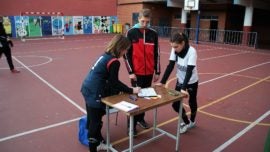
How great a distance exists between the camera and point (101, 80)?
3045 mm

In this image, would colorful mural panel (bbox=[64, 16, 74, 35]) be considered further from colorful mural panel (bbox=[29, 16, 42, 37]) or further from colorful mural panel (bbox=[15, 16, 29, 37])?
colorful mural panel (bbox=[15, 16, 29, 37])

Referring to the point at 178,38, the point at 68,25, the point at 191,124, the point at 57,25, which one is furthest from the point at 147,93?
the point at 68,25

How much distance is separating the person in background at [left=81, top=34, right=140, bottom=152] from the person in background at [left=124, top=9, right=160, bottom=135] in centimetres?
74

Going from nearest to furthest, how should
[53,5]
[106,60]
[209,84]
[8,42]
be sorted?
[106,60] → [209,84] → [8,42] → [53,5]

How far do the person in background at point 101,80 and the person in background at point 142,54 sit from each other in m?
0.74

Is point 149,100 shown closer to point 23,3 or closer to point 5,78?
point 5,78

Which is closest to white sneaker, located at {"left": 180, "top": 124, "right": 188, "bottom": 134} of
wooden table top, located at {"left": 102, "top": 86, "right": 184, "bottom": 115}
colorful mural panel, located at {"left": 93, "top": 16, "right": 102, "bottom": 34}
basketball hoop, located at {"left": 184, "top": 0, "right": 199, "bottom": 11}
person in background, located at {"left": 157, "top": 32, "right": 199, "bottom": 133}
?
person in background, located at {"left": 157, "top": 32, "right": 199, "bottom": 133}

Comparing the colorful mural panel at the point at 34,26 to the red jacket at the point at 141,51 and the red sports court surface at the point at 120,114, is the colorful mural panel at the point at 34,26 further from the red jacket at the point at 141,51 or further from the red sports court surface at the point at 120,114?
the red jacket at the point at 141,51

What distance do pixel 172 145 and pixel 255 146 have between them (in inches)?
52.3

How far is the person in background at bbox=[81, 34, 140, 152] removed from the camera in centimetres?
299

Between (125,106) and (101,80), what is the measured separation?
475 millimetres

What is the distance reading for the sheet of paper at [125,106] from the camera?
9.11 ft

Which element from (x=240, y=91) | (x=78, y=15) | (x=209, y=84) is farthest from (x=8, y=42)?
(x=78, y=15)

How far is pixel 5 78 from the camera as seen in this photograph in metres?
7.64
